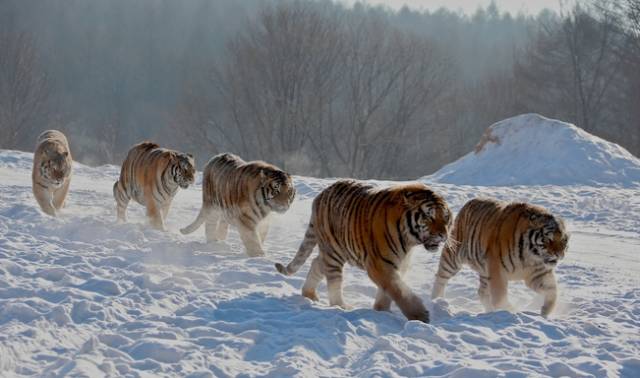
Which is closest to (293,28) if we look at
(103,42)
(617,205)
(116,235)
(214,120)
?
(214,120)

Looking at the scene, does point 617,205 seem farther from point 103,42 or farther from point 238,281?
point 103,42

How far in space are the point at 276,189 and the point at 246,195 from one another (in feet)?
1.18

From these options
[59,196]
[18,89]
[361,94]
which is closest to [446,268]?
[59,196]

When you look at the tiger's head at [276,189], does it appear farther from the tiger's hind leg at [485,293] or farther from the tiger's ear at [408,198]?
the tiger's ear at [408,198]

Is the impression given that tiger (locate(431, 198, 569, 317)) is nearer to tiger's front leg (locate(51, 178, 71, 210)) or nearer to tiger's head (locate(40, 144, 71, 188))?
tiger's head (locate(40, 144, 71, 188))

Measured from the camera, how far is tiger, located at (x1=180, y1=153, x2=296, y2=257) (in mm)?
7719

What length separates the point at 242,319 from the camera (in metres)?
5.47

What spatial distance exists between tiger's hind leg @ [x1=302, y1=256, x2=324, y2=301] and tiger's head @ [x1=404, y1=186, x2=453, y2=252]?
101 centimetres

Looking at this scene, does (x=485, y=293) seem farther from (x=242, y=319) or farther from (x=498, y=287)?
(x=242, y=319)

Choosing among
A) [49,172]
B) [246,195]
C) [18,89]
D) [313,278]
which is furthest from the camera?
[18,89]

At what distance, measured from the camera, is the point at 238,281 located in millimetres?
6824

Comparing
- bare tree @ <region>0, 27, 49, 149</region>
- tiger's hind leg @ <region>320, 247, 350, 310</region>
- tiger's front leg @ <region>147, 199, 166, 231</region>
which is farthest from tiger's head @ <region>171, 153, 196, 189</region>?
bare tree @ <region>0, 27, 49, 149</region>

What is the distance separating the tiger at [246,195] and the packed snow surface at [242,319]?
12.1 inches

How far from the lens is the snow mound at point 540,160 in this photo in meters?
18.0
